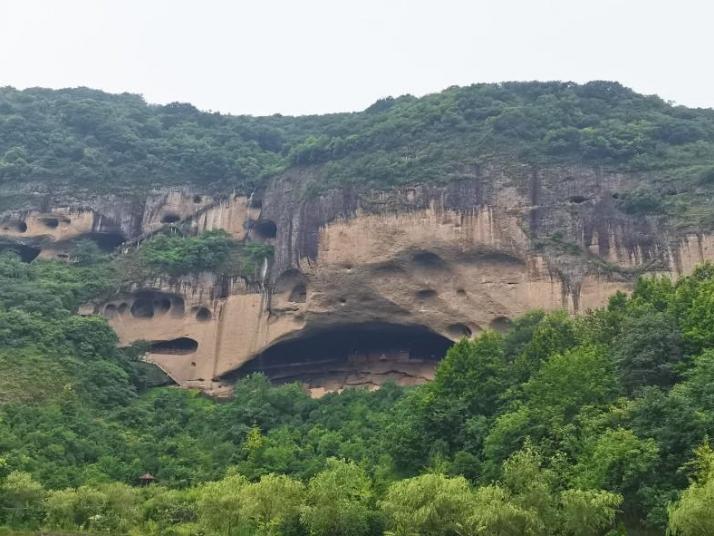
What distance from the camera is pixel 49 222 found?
123 feet

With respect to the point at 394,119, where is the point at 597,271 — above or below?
below

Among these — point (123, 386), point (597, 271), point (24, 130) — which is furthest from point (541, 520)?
point (24, 130)

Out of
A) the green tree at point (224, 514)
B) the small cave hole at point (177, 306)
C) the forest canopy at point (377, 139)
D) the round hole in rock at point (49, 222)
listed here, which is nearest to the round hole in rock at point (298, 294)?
the forest canopy at point (377, 139)

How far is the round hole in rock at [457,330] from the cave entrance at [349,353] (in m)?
1.35

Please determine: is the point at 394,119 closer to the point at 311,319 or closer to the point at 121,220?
the point at 311,319

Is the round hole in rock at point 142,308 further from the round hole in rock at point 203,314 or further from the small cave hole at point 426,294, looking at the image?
the small cave hole at point 426,294

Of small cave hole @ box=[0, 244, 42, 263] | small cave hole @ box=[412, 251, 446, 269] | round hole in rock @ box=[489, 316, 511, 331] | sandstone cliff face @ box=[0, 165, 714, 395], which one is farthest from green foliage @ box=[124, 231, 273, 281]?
round hole in rock @ box=[489, 316, 511, 331]

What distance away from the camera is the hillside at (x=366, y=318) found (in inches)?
693

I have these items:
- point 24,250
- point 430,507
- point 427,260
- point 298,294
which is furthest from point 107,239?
point 430,507

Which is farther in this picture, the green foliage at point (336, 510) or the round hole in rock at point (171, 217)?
the round hole in rock at point (171, 217)

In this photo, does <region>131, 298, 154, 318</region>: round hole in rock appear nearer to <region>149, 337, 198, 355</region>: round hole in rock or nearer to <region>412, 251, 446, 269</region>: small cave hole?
<region>149, 337, 198, 355</region>: round hole in rock

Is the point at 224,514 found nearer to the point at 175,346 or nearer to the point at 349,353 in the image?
the point at 349,353

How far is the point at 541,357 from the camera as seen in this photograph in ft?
74.1

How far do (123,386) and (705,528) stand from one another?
2116cm
